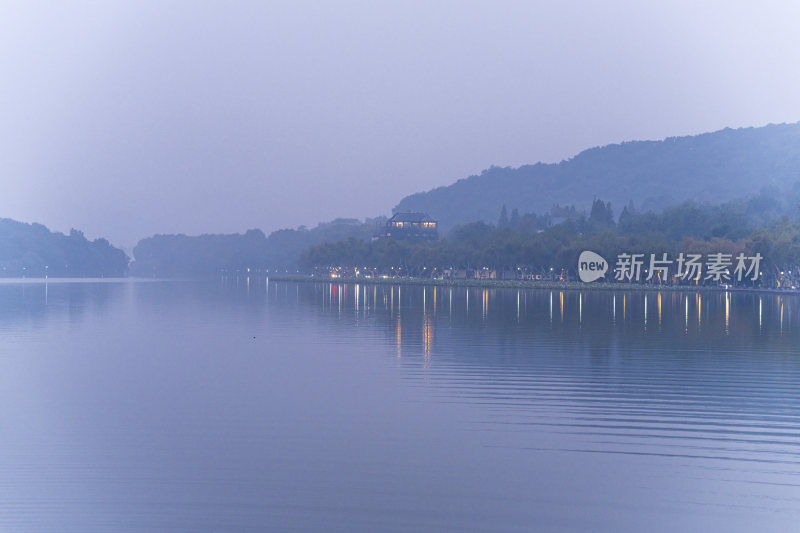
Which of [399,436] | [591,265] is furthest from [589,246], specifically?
[399,436]

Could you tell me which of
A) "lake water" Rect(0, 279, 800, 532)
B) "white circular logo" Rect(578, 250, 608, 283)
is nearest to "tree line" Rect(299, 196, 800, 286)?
"white circular logo" Rect(578, 250, 608, 283)

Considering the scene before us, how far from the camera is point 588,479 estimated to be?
13.1 metres

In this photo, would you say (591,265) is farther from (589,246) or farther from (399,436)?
(399,436)

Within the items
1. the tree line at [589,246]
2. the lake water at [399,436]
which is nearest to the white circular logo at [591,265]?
the tree line at [589,246]

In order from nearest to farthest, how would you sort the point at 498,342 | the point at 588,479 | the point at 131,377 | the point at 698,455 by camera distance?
the point at 588,479 < the point at 698,455 < the point at 131,377 < the point at 498,342

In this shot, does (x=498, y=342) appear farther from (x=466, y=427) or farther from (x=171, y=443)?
(x=171, y=443)

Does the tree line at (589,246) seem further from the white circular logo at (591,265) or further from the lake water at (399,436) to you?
the lake water at (399,436)

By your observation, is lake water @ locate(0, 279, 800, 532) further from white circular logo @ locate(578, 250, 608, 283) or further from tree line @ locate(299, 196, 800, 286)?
white circular logo @ locate(578, 250, 608, 283)

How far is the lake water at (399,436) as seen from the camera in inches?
456

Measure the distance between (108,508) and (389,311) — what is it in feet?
152

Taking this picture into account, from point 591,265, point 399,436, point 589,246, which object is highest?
point 589,246

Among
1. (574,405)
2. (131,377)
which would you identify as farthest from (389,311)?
(574,405)

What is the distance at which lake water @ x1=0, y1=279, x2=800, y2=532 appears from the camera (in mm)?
11573

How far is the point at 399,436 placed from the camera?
53.3 ft
